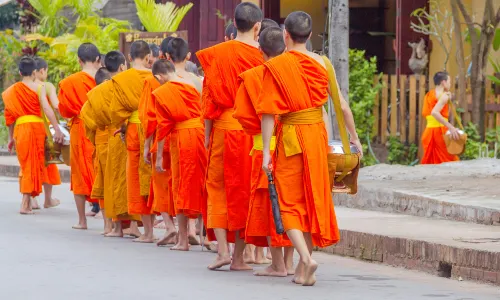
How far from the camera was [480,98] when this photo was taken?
65.1 ft

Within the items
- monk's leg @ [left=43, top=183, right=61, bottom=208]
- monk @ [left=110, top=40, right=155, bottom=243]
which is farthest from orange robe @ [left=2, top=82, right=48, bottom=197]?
monk @ [left=110, top=40, right=155, bottom=243]

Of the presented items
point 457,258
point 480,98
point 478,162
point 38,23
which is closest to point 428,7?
point 480,98

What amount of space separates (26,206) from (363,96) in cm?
637

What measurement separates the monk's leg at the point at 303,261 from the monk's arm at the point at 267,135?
0.51 metres

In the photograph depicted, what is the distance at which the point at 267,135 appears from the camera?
9.91 metres

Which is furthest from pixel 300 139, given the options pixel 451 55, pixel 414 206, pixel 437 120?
pixel 451 55

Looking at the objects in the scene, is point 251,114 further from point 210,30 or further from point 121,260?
Answer: point 210,30

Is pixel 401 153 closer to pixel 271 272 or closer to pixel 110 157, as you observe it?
pixel 110 157

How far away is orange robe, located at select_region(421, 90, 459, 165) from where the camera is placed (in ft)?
63.8

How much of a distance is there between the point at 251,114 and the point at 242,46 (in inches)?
37.4

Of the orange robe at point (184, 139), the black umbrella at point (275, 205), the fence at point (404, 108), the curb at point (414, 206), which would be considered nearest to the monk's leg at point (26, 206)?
the curb at point (414, 206)

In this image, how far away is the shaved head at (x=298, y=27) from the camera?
32.6ft

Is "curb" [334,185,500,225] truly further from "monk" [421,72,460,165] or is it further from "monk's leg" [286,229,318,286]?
"monk" [421,72,460,165]

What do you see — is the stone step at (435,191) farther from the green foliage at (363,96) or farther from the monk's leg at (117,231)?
the green foliage at (363,96)
